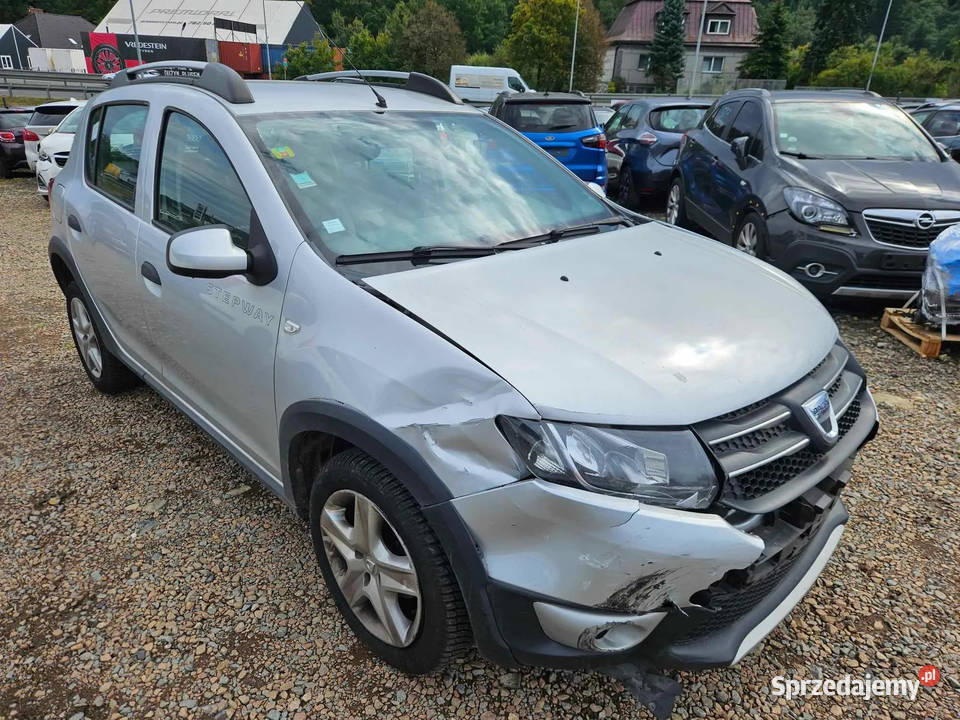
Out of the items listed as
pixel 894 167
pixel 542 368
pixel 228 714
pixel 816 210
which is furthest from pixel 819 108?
pixel 228 714

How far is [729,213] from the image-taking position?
5.98m

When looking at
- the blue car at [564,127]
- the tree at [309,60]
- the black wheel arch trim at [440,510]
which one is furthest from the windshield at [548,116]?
the tree at [309,60]

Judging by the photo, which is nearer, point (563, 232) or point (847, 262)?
point (563, 232)

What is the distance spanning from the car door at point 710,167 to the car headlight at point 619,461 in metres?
5.04

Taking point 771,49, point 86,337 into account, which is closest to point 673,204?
point 86,337

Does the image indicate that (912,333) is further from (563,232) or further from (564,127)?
(564,127)

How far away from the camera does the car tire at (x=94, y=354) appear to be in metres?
3.76

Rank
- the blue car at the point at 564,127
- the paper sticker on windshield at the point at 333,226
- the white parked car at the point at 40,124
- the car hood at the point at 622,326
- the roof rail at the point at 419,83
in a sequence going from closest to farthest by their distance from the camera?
the car hood at the point at 622,326, the paper sticker on windshield at the point at 333,226, the roof rail at the point at 419,83, the blue car at the point at 564,127, the white parked car at the point at 40,124

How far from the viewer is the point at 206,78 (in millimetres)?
2652

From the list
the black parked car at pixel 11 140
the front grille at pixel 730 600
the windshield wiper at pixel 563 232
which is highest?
the windshield wiper at pixel 563 232

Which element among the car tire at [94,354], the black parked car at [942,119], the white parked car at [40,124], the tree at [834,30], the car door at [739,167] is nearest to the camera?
the car tire at [94,354]

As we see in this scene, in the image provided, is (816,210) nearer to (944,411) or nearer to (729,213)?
(729,213)

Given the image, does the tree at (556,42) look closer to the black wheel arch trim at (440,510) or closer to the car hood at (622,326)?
the car hood at (622,326)

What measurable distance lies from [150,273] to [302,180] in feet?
3.20
